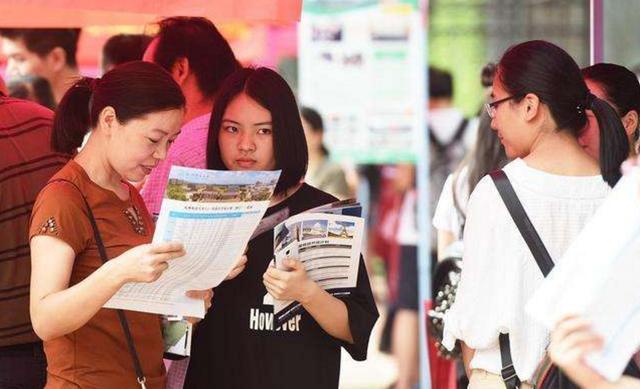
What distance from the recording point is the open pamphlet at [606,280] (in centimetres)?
181

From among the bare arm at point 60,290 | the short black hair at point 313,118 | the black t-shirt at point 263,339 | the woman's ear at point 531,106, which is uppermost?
the woman's ear at point 531,106

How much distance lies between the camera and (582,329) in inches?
70.9

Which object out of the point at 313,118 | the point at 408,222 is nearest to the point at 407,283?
the point at 408,222

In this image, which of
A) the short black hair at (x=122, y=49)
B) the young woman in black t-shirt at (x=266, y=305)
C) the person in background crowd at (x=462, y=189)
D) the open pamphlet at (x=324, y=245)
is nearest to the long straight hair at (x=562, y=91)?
the open pamphlet at (x=324, y=245)

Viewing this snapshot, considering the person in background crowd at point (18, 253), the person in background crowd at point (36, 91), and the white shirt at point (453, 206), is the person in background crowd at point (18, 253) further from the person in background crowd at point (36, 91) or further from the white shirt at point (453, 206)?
the person in background crowd at point (36, 91)

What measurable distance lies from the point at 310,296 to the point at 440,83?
4.19 m

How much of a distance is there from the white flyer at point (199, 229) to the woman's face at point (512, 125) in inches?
23.0

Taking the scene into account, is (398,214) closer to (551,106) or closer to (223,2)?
(223,2)

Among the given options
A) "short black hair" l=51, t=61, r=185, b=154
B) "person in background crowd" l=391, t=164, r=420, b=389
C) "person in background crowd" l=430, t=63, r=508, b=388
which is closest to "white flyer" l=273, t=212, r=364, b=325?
"short black hair" l=51, t=61, r=185, b=154

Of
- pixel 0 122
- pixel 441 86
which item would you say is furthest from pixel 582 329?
pixel 441 86

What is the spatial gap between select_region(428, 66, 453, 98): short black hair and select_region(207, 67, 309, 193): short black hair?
12.6ft

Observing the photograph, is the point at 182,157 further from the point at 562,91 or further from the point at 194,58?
the point at 562,91

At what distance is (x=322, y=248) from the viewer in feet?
10.2

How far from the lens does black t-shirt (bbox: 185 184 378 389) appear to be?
3.23m
